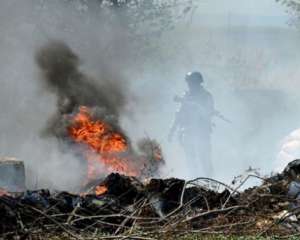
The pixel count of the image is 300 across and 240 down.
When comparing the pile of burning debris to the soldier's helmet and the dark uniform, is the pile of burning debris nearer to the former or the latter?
the soldier's helmet

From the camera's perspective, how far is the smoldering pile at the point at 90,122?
45.2ft

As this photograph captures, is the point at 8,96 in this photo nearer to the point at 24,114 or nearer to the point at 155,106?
the point at 24,114

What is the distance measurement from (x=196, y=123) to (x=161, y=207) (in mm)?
5984

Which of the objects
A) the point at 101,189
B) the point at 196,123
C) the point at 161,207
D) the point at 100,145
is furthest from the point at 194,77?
the point at 161,207

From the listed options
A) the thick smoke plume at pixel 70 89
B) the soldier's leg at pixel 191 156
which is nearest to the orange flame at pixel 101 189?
the thick smoke plume at pixel 70 89

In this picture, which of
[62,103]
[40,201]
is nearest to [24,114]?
[62,103]

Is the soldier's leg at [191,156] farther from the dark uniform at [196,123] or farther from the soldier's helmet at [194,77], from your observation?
the soldier's helmet at [194,77]

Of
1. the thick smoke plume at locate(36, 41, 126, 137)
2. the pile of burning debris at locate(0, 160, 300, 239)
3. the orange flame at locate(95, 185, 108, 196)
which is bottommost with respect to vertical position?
the pile of burning debris at locate(0, 160, 300, 239)

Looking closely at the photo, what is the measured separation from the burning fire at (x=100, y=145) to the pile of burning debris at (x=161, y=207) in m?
3.68

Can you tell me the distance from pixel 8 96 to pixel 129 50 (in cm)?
630

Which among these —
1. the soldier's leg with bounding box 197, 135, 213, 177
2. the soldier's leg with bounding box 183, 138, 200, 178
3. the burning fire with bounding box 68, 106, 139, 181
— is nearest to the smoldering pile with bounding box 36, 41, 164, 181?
the burning fire with bounding box 68, 106, 139, 181

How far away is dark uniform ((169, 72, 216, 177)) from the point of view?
47.0 ft

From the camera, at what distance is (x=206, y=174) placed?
15188mm

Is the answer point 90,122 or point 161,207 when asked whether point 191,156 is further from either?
point 161,207
